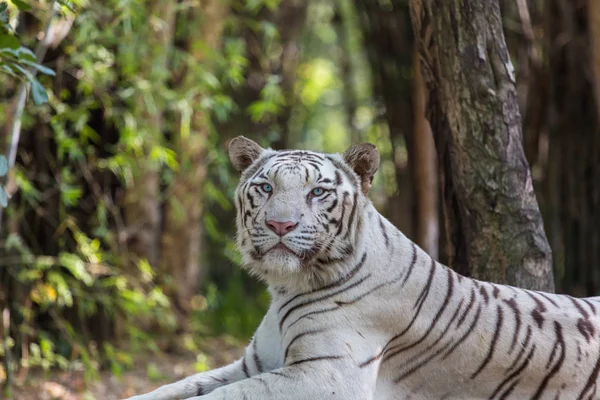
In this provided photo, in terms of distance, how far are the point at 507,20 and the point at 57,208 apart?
3756 millimetres

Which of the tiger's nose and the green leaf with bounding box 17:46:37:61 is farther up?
the green leaf with bounding box 17:46:37:61

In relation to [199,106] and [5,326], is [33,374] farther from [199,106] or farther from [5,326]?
[199,106]

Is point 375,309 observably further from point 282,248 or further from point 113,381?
point 113,381

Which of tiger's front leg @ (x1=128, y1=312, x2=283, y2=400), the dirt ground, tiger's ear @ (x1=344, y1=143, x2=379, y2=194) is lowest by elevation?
the dirt ground

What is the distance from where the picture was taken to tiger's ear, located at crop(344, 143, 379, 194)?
2.99 metres

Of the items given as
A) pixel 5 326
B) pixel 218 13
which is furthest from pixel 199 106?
pixel 5 326

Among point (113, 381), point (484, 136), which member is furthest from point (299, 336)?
point (113, 381)

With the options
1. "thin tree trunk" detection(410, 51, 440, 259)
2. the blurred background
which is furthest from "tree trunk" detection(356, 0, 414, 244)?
"thin tree trunk" detection(410, 51, 440, 259)

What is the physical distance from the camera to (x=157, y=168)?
17.6 ft

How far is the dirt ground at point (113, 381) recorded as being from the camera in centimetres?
492

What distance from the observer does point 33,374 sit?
5.27m

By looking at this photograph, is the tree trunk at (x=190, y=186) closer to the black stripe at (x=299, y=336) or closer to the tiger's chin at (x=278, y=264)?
the tiger's chin at (x=278, y=264)

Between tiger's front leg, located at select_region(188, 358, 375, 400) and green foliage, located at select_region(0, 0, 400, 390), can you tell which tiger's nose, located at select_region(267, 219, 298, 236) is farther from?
green foliage, located at select_region(0, 0, 400, 390)

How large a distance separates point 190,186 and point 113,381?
150 centimetres
